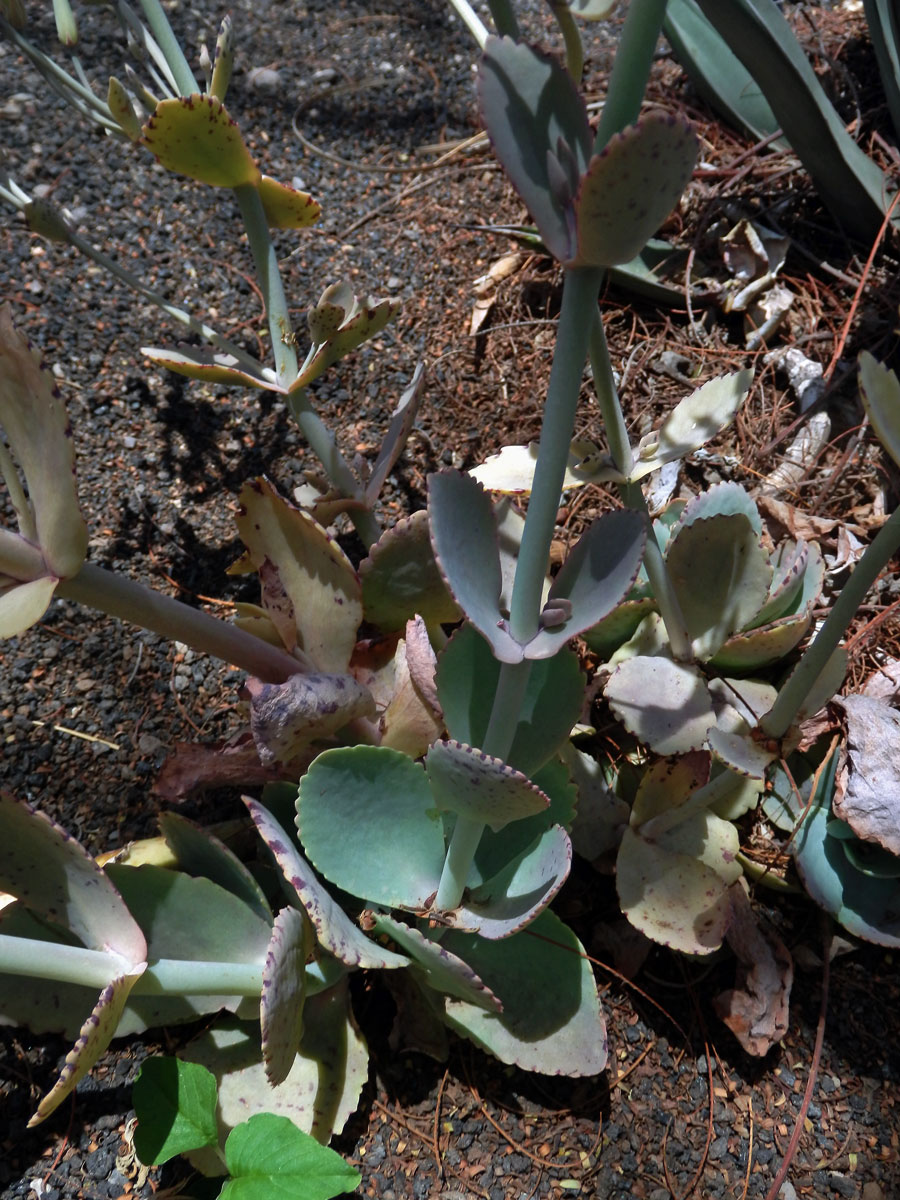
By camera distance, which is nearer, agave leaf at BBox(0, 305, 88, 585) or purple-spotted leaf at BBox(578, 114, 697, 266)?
purple-spotted leaf at BBox(578, 114, 697, 266)

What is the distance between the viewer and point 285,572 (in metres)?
1.00

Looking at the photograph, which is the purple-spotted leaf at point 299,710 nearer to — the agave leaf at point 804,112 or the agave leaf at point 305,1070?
the agave leaf at point 305,1070

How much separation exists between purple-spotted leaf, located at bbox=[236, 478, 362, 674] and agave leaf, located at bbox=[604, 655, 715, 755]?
1.04 ft

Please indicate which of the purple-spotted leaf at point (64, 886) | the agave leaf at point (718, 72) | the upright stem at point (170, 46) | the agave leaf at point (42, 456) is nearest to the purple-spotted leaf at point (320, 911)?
the purple-spotted leaf at point (64, 886)

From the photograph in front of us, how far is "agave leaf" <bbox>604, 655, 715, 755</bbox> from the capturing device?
39.2 inches

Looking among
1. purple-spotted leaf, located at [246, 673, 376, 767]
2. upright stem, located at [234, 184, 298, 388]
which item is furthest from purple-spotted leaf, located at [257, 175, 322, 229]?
purple-spotted leaf, located at [246, 673, 376, 767]

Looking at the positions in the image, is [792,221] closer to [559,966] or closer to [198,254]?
[198,254]

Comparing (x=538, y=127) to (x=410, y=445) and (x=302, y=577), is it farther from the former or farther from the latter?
(x=410, y=445)

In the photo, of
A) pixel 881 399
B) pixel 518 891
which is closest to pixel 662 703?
pixel 518 891

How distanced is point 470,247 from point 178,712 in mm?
1017

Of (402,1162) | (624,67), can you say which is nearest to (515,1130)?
(402,1162)

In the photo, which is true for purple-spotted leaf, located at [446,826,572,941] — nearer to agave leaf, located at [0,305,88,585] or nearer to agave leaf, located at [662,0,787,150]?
agave leaf, located at [0,305,88,585]

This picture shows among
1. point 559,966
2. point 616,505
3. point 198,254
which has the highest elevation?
point 198,254

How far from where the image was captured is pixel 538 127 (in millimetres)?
Answer: 499
